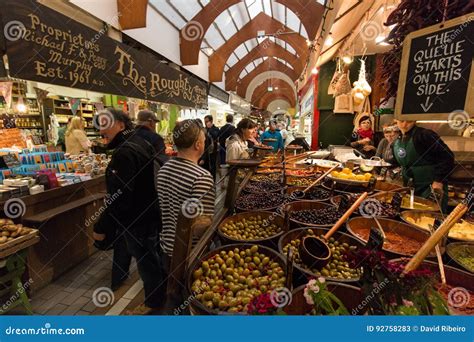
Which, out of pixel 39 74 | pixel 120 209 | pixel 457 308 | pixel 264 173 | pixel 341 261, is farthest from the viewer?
pixel 264 173

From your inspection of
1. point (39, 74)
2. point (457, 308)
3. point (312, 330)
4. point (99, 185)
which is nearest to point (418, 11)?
point (457, 308)

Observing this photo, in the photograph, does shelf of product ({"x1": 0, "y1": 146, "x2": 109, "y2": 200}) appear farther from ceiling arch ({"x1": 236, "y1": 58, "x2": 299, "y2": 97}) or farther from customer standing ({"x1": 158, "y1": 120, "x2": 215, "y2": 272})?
ceiling arch ({"x1": 236, "y1": 58, "x2": 299, "y2": 97})

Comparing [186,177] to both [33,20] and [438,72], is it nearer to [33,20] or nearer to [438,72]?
[438,72]

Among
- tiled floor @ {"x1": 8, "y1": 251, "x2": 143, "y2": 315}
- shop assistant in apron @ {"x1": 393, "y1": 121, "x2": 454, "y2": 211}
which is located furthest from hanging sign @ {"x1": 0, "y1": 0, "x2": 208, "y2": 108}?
shop assistant in apron @ {"x1": 393, "y1": 121, "x2": 454, "y2": 211}

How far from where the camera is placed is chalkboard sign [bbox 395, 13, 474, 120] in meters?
1.33

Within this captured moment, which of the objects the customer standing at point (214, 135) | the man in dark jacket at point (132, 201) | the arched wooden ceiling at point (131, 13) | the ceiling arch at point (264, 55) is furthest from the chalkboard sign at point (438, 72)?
the ceiling arch at point (264, 55)

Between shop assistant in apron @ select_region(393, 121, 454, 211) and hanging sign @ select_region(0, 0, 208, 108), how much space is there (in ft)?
13.9

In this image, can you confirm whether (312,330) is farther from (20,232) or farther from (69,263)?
(69,263)

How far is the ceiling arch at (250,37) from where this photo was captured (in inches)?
348

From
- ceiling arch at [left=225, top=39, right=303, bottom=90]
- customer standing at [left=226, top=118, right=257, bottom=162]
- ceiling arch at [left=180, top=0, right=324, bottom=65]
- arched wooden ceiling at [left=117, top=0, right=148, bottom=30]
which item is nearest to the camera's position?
customer standing at [left=226, top=118, right=257, bottom=162]

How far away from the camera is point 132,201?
7.76 ft

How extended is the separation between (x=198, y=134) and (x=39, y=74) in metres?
2.06

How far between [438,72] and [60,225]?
165 inches

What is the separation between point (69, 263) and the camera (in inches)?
133
